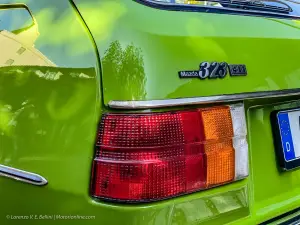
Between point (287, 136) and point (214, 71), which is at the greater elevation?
point (214, 71)

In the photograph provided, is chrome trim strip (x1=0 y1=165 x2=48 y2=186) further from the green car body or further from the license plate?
the license plate

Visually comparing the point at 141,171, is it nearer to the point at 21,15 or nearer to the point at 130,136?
the point at 130,136

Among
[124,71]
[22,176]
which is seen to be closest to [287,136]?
[124,71]

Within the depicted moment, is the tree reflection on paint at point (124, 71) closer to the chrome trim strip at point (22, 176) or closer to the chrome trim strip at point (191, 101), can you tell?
the chrome trim strip at point (191, 101)

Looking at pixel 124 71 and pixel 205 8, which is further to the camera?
pixel 205 8

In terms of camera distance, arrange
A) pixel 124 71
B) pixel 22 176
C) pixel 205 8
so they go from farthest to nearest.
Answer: pixel 205 8 → pixel 22 176 → pixel 124 71

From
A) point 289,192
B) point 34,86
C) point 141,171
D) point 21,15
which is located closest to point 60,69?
point 34,86

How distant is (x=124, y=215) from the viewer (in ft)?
5.69

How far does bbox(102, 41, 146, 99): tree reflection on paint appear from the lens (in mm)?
1718

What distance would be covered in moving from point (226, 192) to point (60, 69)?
0.80 metres

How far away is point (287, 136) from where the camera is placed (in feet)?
7.10

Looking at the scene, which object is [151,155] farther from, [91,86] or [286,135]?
[286,135]

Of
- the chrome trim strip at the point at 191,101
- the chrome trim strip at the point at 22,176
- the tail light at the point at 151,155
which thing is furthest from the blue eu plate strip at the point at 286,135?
the chrome trim strip at the point at 22,176

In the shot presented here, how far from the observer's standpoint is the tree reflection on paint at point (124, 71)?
1.72 meters
